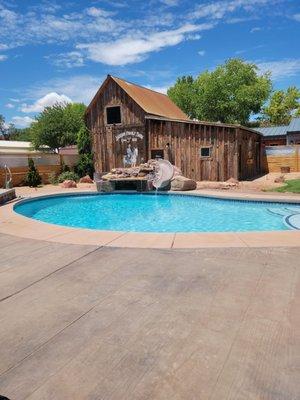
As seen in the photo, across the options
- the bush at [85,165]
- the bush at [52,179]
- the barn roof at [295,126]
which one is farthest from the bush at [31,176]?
the barn roof at [295,126]

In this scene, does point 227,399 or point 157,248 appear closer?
point 227,399

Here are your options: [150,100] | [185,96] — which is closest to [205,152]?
[150,100]

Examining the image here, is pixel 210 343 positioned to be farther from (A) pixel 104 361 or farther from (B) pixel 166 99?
(B) pixel 166 99

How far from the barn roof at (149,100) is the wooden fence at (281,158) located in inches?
305

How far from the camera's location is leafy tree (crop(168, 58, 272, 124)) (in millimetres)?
41312

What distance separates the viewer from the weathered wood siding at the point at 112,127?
72.7 feet

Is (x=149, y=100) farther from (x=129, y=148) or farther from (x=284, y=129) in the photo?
(x=284, y=129)

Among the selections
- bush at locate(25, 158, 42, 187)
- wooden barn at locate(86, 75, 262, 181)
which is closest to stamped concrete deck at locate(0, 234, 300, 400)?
wooden barn at locate(86, 75, 262, 181)

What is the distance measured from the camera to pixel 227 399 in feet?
7.98

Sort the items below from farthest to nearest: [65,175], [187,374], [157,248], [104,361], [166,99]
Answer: [166,99] → [65,175] → [157,248] → [104,361] → [187,374]

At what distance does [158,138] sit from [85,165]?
19.4 ft

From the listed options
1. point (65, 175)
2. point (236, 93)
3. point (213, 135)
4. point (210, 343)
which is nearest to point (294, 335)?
point (210, 343)

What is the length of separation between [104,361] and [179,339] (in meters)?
0.75

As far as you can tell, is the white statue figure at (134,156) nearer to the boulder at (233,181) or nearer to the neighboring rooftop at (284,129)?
the boulder at (233,181)
